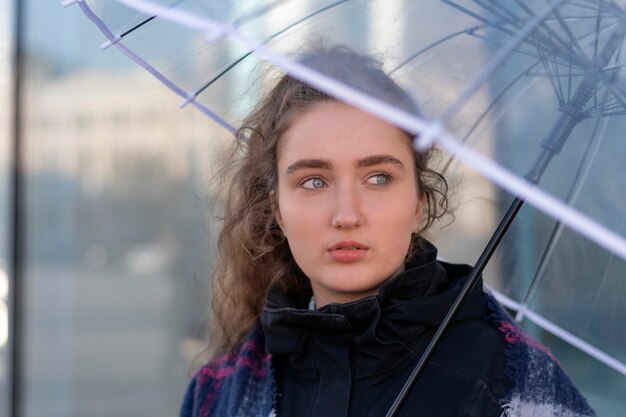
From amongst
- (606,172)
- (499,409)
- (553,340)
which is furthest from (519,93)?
(553,340)

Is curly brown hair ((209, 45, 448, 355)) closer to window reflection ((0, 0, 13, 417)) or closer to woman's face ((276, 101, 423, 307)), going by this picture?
woman's face ((276, 101, 423, 307))

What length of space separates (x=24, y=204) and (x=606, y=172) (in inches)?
136

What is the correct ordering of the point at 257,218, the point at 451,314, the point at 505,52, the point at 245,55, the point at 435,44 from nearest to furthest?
the point at 505,52
the point at 435,44
the point at 451,314
the point at 245,55
the point at 257,218

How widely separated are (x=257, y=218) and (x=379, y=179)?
1.60 feet

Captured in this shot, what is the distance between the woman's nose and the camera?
185 centimetres

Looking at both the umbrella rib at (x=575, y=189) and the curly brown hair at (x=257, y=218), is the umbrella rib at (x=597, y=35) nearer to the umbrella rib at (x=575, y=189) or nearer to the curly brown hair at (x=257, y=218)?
the umbrella rib at (x=575, y=189)

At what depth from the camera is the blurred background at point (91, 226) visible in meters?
4.64

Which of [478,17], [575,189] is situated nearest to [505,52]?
[478,17]

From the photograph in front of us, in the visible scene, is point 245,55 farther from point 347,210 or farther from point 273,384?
point 273,384

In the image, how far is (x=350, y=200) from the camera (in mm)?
1869

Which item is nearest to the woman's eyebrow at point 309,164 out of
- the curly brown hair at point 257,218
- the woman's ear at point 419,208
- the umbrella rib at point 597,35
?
the curly brown hair at point 257,218

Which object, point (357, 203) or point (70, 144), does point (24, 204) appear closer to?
point (70, 144)

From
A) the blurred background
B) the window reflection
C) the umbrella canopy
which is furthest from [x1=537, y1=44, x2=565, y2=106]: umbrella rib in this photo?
the window reflection

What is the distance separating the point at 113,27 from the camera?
6.41ft
